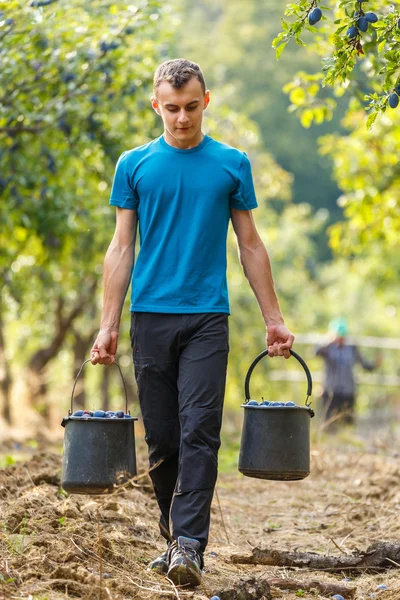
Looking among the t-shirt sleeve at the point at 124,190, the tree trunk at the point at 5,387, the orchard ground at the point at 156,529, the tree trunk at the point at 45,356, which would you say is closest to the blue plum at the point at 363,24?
the t-shirt sleeve at the point at 124,190

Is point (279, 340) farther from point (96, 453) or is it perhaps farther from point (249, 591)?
point (249, 591)

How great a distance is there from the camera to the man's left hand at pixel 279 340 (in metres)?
4.71

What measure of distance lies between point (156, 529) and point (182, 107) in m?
2.38

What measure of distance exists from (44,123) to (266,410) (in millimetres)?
5057

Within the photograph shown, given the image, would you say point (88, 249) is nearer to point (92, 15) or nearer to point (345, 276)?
point (92, 15)

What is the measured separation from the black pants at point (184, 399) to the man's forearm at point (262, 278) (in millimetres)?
232

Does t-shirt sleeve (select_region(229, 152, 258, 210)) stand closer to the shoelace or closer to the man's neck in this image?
the man's neck

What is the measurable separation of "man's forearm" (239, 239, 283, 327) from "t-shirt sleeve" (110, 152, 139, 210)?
1.68 ft

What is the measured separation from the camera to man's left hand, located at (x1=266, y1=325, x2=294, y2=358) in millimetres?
4707

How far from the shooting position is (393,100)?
4699mm

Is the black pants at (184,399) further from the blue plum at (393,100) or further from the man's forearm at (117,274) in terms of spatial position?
the blue plum at (393,100)

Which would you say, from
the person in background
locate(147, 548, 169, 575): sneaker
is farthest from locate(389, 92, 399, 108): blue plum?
the person in background

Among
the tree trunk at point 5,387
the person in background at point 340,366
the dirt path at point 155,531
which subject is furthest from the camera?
the tree trunk at point 5,387

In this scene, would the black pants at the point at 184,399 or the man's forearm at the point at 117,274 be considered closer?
the black pants at the point at 184,399
